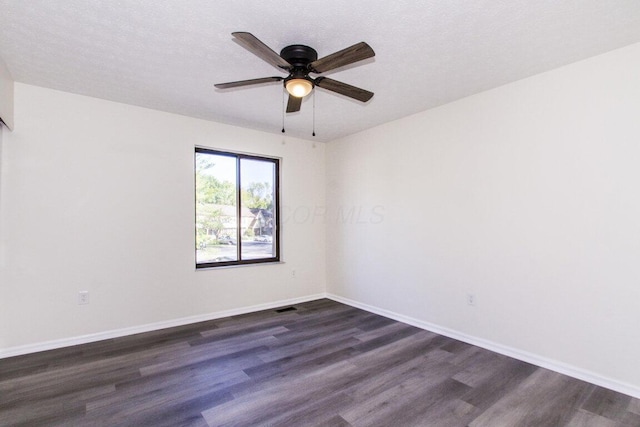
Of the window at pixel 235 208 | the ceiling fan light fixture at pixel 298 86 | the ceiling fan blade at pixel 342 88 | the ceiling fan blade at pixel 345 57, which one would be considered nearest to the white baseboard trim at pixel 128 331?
the window at pixel 235 208

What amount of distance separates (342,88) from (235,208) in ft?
8.38

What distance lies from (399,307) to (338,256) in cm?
129

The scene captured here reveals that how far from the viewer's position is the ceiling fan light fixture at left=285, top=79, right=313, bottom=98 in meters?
2.23

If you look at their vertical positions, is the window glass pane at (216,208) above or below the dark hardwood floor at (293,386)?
above

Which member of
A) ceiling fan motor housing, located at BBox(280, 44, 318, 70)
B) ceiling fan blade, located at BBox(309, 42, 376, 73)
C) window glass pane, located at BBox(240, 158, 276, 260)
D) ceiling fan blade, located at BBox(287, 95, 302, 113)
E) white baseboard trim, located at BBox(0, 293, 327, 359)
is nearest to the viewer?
ceiling fan blade, located at BBox(309, 42, 376, 73)

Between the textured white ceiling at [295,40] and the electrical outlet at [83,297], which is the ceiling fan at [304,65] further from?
the electrical outlet at [83,297]

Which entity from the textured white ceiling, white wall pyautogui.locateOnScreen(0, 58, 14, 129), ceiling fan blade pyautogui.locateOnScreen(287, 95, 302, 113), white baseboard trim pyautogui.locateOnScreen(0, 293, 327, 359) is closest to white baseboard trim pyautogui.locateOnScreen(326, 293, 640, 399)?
white baseboard trim pyautogui.locateOnScreen(0, 293, 327, 359)

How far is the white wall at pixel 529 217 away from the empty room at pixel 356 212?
0.05ft

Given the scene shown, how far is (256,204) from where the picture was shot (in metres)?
4.55

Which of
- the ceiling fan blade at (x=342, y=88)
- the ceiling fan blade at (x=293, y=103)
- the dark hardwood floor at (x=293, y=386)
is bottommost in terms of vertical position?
the dark hardwood floor at (x=293, y=386)

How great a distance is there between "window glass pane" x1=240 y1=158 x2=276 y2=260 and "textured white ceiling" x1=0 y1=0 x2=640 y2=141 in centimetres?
140

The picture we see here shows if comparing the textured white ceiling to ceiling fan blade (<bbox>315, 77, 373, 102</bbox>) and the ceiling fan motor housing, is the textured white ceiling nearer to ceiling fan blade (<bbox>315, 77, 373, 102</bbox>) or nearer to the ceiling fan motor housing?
the ceiling fan motor housing

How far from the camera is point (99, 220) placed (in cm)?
332

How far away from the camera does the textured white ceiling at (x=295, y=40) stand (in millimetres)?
1925
